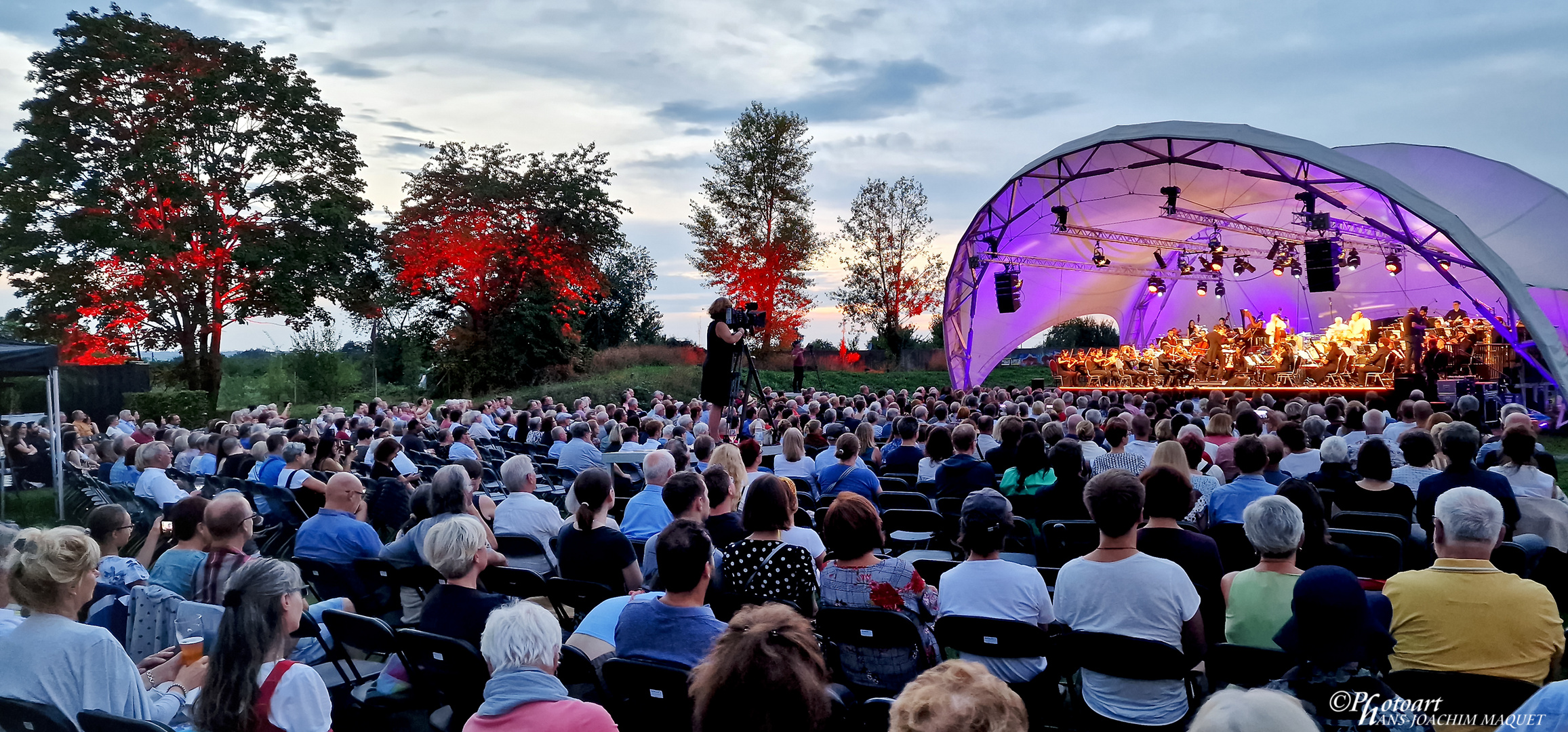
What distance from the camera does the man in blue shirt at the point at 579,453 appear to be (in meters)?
8.90

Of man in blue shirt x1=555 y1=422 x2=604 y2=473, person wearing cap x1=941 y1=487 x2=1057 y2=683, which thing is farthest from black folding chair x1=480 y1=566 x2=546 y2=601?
man in blue shirt x1=555 y1=422 x2=604 y2=473

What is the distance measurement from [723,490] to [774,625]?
3117mm

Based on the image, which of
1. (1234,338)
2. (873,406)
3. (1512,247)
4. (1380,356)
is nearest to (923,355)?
(1234,338)

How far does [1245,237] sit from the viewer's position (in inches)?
901

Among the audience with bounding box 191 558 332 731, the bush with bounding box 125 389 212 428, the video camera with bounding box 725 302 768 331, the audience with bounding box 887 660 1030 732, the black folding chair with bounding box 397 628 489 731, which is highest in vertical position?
the video camera with bounding box 725 302 768 331

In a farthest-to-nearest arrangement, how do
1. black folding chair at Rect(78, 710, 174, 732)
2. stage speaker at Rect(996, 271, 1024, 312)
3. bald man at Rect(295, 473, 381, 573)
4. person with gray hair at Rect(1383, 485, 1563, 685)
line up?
stage speaker at Rect(996, 271, 1024, 312) < bald man at Rect(295, 473, 381, 573) < person with gray hair at Rect(1383, 485, 1563, 685) < black folding chair at Rect(78, 710, 174, 732)

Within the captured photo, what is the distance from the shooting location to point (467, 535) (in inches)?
140

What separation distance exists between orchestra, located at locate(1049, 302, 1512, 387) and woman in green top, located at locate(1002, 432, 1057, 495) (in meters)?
17.0

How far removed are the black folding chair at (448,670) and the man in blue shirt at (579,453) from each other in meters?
5.37

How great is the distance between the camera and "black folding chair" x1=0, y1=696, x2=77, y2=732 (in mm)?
2529

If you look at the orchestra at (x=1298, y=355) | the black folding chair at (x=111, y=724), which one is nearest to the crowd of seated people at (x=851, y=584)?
the black folding chair at (x=111, y=724)

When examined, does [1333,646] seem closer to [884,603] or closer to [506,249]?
[884,603]

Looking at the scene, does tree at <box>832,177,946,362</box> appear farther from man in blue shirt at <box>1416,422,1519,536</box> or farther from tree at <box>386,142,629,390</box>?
man in blue shirt at <box>1416,422,1519,536</box>

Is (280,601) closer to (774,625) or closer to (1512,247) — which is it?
(774,625)
